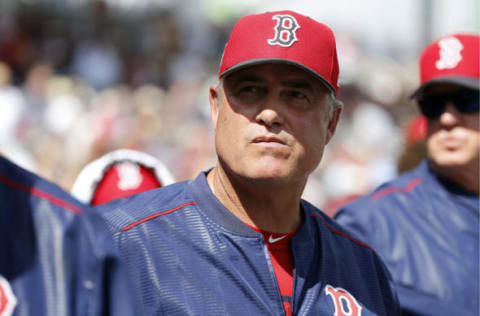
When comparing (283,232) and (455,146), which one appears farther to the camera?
(455,146)

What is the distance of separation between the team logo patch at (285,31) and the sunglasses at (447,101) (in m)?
1.62

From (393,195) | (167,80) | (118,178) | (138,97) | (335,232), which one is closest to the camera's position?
(335,232)

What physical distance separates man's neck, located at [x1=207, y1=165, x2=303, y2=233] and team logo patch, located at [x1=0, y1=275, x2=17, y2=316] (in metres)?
1.10

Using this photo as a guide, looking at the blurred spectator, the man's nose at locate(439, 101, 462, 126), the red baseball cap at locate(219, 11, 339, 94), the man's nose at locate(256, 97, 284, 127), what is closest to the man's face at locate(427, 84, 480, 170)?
the man's nose at locate(439, 101, 462, 126)

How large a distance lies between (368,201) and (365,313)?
1.20 m

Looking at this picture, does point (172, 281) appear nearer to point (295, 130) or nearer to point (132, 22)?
point (295, 130)

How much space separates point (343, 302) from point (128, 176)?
4.64 feet

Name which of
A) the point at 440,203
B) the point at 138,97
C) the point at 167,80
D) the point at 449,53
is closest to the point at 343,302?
the point at 440,203

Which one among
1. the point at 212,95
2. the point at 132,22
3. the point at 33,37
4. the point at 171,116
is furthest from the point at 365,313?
the point at 132,22

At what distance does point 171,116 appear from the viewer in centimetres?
1161

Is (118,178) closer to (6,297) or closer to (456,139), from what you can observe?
(456,139)

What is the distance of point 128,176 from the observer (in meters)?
3.61

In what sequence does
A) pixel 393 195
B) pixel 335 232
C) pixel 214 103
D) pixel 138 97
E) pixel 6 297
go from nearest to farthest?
pixel 6 297 → pixel 214 103 → pixel 335 232 → pixel 393 195 → pixel 138 97

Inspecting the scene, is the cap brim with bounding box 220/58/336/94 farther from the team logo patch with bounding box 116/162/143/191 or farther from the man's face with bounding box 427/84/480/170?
the man's face with bounding box 427/84/480/170
